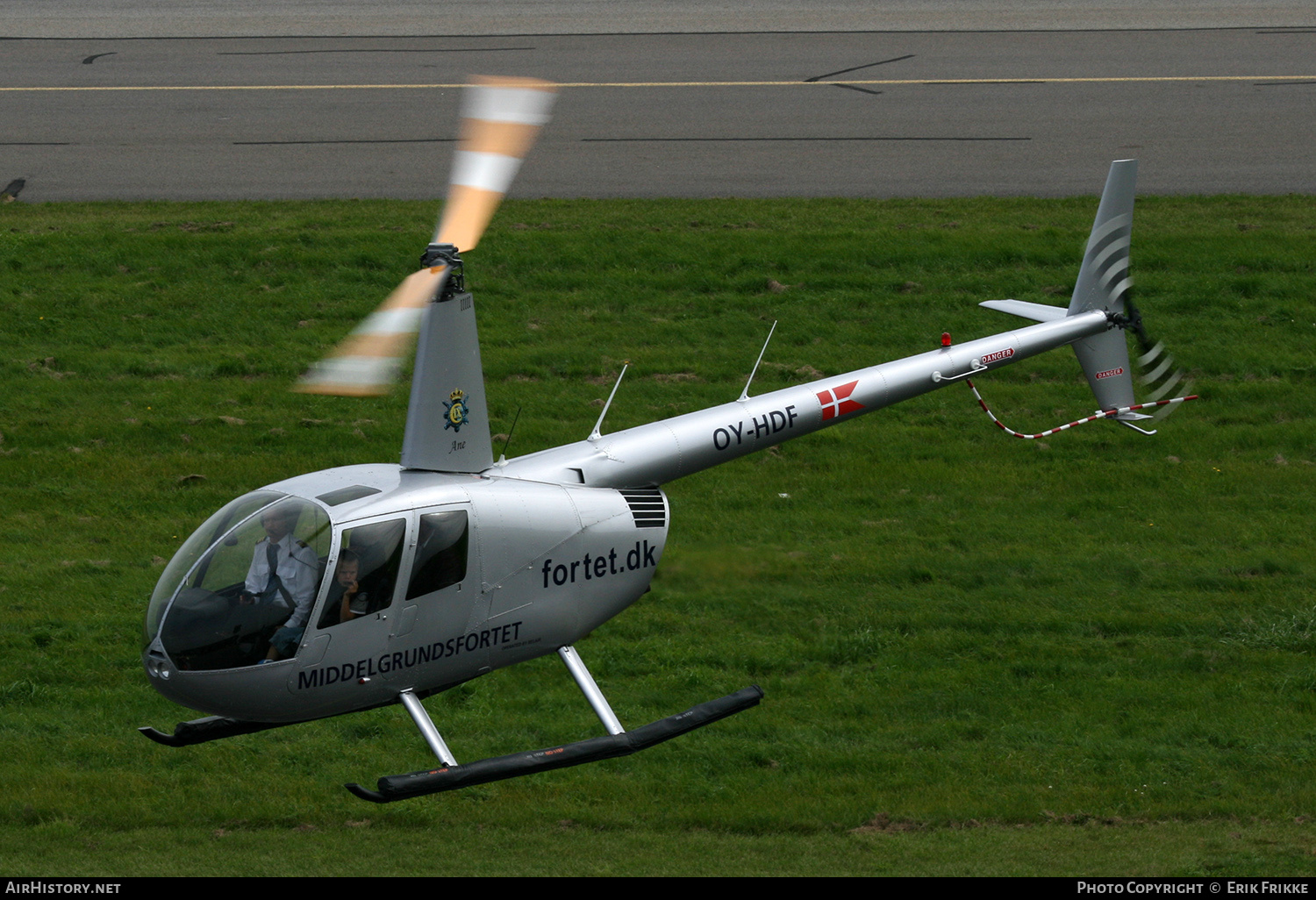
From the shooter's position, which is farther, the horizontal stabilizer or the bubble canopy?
the horizontal stabilizer

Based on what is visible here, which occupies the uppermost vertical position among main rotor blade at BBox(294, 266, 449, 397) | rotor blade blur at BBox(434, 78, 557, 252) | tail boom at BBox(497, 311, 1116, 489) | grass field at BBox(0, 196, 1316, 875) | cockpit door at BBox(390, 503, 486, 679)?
rotor blade blur at BBox(434, 78, 557, 252)

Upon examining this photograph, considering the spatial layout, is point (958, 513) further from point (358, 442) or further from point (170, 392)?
point (170, 392)

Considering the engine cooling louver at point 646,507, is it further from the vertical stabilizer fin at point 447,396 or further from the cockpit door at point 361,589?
the cockpit door at point 361,589

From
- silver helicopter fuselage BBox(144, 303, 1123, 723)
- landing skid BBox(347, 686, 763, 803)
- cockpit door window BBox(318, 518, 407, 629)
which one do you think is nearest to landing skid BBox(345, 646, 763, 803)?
landing skid BBox(347, 686, 763, 803)

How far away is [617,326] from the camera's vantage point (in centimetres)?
2136

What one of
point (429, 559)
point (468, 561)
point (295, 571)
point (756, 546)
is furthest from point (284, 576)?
point (756, 546)

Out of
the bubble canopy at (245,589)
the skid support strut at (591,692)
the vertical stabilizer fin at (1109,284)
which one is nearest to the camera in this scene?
the bubble canopy at (245,589)

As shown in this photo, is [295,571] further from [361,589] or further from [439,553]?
[439,553]

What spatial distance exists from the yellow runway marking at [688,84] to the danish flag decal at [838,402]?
17539 mm

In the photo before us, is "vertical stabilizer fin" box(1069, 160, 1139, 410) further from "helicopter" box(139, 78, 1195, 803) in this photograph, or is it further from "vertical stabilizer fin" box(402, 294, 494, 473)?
"vertical stabilizer fin" box(402, 294, 494, 473)

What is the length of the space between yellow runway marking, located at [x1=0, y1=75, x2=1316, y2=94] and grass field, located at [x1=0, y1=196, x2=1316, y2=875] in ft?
18.4

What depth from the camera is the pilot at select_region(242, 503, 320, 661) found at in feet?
31.3

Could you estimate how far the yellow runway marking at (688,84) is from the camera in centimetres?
2861

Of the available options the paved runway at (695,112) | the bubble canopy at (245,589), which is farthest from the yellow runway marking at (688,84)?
the bubble canopy at (245,589)
